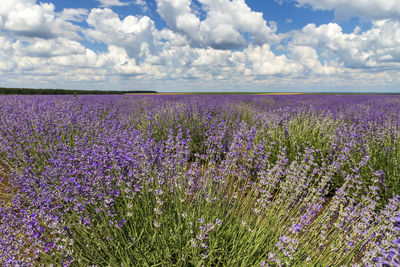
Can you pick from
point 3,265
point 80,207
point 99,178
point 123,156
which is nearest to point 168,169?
point 123,156

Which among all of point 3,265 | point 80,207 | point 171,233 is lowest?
point 3,265

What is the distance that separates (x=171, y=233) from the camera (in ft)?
5.81

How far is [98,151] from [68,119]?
119 inches

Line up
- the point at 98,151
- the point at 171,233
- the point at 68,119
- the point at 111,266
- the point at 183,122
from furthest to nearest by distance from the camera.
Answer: the point at 183,122, the point at 68,119, the point at 98,151, the point at 171,233, the point at 111,266

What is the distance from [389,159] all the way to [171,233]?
12.3ft

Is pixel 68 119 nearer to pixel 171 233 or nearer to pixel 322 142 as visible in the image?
pixel 171 233

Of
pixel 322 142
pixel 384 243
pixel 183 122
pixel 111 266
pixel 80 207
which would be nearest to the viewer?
pixel 384 243

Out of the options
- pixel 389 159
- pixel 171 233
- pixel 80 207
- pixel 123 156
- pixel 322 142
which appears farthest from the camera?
pixel 322 142

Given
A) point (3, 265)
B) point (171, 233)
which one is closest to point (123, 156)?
point (171, 233)

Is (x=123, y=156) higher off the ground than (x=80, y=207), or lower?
higher

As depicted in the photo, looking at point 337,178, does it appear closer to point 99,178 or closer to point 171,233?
point 171,233

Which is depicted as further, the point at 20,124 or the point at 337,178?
the point at 20,124

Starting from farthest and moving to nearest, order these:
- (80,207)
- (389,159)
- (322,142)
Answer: (322,142), (389,159), (80,207)

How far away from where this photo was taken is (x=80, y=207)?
74.2 inches
